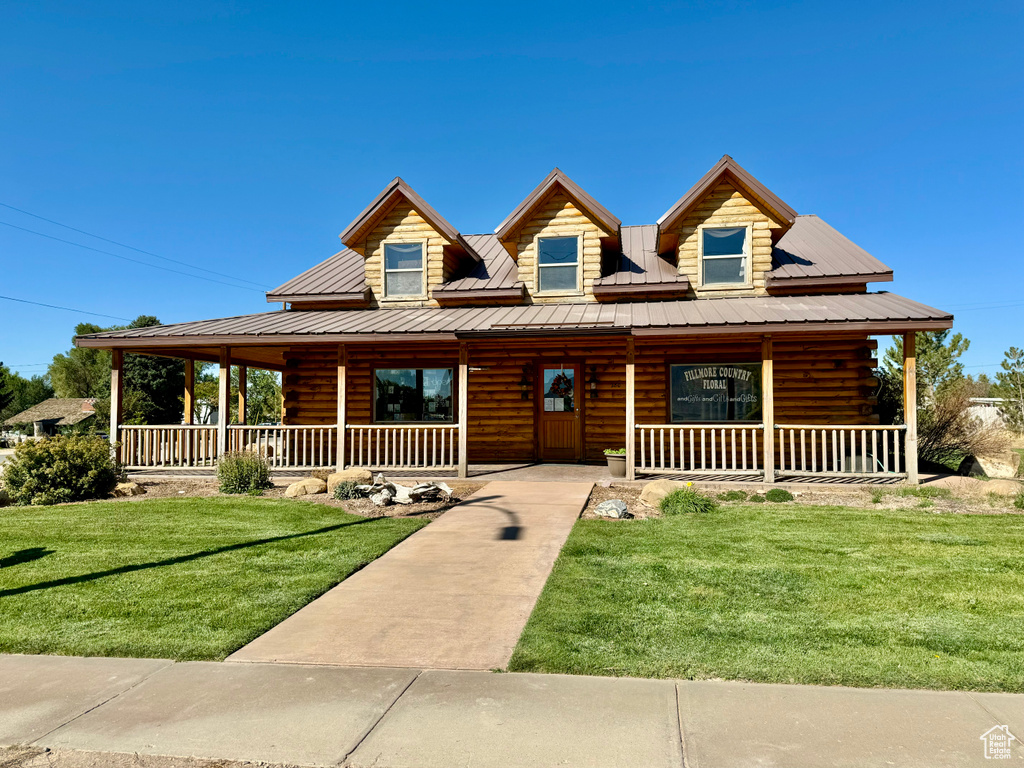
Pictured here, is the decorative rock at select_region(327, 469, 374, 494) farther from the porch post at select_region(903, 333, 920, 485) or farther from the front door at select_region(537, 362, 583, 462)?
the porch post at select_region(903, 333, 920, 485)

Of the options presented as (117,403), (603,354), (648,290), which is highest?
(648,290)

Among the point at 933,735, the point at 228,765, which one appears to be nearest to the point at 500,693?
the point at 228,765

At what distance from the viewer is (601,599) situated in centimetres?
578

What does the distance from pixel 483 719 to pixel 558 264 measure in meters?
13.9

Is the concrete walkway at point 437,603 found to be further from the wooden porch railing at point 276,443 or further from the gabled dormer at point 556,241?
the gabled dormer at point 556,241

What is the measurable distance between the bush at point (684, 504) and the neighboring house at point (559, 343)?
2686 mm

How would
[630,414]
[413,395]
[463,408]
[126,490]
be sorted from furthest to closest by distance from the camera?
[413,395] → [463,408] → [630,414] → [126,490]

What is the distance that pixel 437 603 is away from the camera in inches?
234

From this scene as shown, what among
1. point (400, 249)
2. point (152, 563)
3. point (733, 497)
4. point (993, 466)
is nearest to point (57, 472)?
point (152, 563)

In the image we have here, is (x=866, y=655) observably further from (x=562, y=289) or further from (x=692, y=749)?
(x=562, y=289)

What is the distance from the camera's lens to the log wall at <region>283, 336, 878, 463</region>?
15.0m

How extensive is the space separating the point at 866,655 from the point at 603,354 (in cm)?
1205

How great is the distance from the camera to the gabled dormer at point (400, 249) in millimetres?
17047

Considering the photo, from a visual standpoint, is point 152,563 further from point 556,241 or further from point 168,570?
point 556,241
